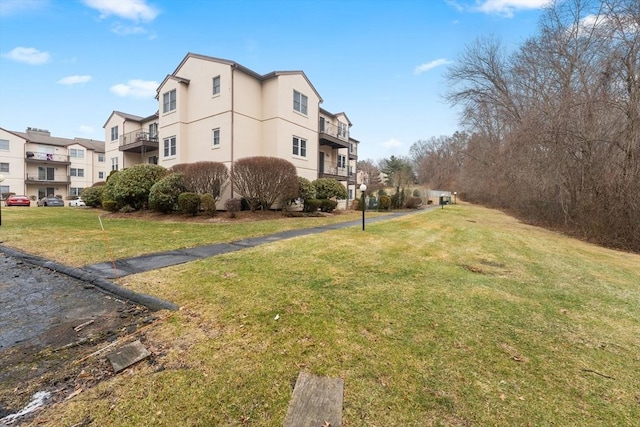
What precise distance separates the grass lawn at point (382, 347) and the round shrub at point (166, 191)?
8967 mm

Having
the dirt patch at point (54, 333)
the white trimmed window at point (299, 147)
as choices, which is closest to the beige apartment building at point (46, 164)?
the white trimmed window at point (299, 147)

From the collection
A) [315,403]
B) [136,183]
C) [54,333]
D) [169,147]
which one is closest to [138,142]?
[169,147]

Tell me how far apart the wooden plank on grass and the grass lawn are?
0.07 m

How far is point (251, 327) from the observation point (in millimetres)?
3170

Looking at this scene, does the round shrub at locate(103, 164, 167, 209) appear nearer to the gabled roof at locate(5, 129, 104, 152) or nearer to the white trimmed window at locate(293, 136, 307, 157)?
the white trimmed window at locate(293, 136, 307, 157)

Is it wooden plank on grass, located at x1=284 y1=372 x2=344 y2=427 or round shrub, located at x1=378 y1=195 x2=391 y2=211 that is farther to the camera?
round shrub, located at x1=378 y1=195 x2=391 y2=211

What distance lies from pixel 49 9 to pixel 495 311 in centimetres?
1694

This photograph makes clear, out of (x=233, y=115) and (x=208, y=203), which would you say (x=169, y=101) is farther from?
(x=208, y=203)

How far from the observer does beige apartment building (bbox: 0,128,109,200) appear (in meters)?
36.4

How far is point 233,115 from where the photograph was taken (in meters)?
16.4

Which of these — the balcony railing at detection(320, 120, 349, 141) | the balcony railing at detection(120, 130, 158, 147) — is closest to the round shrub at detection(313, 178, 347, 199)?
the balcony railing at detection(320, 120, 349, 141)

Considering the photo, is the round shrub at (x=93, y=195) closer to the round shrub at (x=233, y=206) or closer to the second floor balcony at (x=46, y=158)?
the round shrub at (x=233, y=206)

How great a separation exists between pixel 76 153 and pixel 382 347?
5600 centimetres

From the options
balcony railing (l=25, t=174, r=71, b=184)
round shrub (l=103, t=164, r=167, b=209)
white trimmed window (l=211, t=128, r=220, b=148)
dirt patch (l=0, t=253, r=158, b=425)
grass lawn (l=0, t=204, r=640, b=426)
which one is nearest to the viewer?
grass lawn (l=0, t=204, r=640, b=426)
